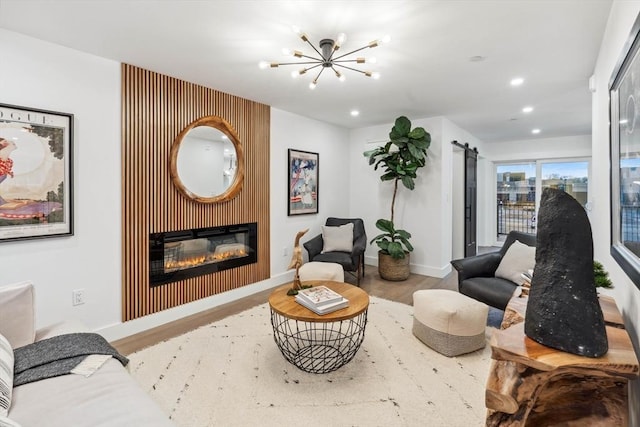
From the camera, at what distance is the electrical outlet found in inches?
103

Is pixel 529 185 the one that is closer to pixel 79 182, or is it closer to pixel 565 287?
pixel 565 287

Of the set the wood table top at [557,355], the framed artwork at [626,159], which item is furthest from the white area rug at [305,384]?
the framed artwork at [626,159]

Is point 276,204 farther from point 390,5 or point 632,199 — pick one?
point 632,199

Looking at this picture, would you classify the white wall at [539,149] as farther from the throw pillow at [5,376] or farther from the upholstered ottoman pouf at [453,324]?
the throw pillow at [5,376]

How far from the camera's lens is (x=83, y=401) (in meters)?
1.25

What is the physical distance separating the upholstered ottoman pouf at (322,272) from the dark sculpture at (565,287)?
2.55m

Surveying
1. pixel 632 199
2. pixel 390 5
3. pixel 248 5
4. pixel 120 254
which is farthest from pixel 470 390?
pixel 120 254

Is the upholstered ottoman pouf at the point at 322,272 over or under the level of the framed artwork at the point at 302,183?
under

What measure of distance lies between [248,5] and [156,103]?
5.19 ft

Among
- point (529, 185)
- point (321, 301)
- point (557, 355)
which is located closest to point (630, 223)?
point (557, 355)

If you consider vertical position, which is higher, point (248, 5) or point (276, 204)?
point (248, 5)

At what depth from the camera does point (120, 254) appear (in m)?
2.88

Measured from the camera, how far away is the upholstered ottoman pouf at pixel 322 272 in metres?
3.60

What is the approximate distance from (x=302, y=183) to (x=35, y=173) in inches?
120
